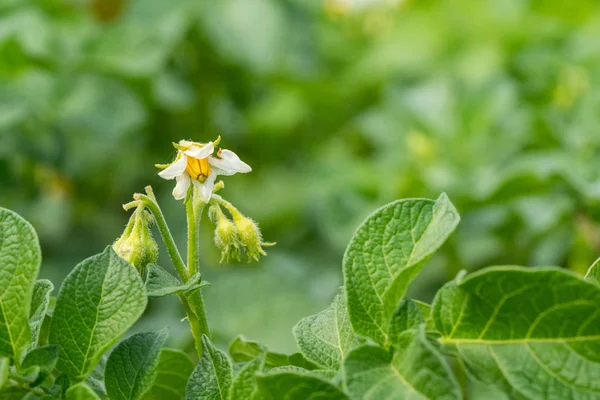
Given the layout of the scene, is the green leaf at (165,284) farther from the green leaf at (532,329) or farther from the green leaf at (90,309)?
the green leaf at (532,329)

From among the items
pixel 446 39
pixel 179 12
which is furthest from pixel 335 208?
pixel 446 39

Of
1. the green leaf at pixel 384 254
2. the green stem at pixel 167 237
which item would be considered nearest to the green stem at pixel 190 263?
the green stem at pixel 167 237

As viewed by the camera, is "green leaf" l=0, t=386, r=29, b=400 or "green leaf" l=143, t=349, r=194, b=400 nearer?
"green leaf" l=0, t=386, r=29, b=400

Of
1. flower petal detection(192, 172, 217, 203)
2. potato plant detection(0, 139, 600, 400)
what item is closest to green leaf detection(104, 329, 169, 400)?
potato plant detection(0, 139, 600, 400)

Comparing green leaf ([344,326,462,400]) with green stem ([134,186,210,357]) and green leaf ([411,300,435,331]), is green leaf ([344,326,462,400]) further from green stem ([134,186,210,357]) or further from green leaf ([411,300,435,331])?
green stem ([134,186,210,357])

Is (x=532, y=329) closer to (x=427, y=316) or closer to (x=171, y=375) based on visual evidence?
(x=427, y=316)

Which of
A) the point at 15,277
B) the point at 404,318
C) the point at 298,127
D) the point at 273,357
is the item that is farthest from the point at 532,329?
the point at 298,127
